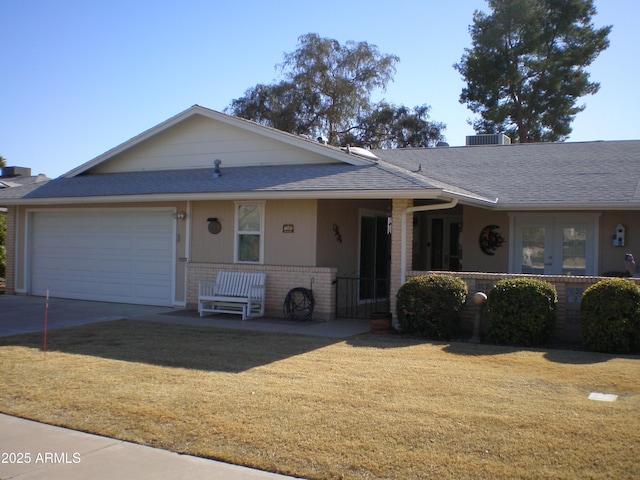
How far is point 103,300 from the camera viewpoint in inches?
651

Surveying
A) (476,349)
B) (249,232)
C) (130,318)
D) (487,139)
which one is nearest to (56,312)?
(130,318)

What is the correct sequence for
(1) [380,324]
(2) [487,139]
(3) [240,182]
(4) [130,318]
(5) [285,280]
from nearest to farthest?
(1) [380,324], (4) [130,318], (5) [285,280], (3) [240,182], (2) [487,139]

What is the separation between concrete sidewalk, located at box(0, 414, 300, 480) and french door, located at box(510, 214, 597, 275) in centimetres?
1169

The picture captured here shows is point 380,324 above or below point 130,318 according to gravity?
above

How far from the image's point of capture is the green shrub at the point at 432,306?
436 inches

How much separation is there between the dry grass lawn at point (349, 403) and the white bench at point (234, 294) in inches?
118

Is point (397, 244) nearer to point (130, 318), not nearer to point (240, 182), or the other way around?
point (240, 182)

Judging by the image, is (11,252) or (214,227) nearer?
(214,227)

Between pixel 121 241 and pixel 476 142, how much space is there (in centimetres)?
1274

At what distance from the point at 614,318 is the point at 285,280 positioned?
6564mm

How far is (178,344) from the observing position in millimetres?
10359

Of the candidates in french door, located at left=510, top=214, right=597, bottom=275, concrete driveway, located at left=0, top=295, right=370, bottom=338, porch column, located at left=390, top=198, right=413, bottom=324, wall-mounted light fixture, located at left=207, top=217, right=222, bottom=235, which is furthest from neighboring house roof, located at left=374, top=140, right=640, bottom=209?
wall-mounted light fixture, located at left=207, top=217, right=222, bottom=235

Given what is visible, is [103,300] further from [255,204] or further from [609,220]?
[609,220]

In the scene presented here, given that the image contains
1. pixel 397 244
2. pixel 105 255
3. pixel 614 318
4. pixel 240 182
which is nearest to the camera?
pixel 614 318
